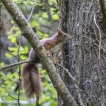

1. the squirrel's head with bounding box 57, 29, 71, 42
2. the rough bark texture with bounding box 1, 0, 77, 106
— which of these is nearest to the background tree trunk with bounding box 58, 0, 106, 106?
the squirrel's head with bounding box 57, 29, 71, 42

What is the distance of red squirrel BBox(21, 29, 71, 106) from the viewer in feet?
7.39

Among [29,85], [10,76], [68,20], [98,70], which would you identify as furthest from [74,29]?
[10,76]

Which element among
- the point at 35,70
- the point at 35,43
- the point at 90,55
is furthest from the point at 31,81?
the point at 35,43

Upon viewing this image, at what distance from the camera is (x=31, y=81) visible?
2.36 meters

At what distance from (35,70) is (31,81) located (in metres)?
0.13

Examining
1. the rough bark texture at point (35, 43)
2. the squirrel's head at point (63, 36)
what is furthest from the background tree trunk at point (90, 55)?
the rough bark texture at point (35, 43)

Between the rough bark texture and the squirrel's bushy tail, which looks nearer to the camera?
the rough bark texture

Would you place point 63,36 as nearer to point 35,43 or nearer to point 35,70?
point 35,70

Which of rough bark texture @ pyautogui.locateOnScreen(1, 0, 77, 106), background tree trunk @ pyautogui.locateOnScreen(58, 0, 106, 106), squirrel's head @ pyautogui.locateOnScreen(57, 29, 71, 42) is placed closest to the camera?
rough bark texture @ pyautogui.locateOnScreen(1, 0, 77, 106)

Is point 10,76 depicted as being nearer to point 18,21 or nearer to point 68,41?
point 68,41

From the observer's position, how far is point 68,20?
2203mm

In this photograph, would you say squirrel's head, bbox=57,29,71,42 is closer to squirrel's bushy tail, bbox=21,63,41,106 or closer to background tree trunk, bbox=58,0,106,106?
background tree trunk, bbox=58,0,106,106

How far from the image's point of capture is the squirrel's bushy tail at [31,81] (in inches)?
88.6

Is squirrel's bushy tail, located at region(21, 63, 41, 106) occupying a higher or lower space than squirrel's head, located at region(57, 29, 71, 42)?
lower
